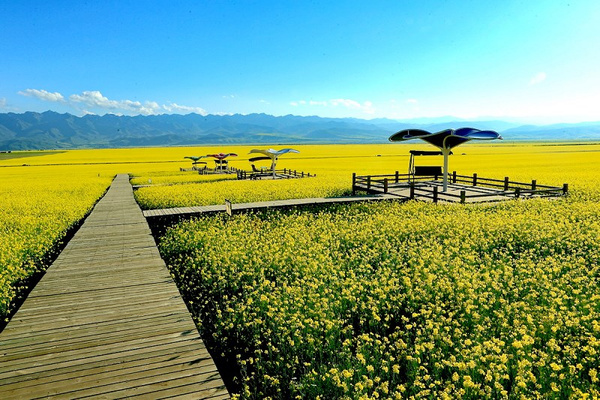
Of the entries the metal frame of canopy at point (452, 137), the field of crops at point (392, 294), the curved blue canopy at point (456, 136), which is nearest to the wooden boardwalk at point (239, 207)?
the field of crops at point (392, 294)

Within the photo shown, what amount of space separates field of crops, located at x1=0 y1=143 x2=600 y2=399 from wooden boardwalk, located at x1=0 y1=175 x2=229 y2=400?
797 mm

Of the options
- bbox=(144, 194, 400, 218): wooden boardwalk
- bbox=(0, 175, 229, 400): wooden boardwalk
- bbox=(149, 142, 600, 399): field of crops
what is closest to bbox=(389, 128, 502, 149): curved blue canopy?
bbox=(144, 194, 400, 218): wooden boardwalk

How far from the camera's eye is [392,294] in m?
8.56

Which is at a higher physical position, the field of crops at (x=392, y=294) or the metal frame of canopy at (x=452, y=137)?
the metal frame of canopy at (x=452, y=137)

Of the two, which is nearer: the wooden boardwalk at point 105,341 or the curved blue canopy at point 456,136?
the wooden boardwalk at point 105,341

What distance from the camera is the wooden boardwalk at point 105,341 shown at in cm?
496

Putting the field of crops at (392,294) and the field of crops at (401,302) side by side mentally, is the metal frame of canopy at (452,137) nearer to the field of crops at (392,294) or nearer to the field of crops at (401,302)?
the field of crops at (392,294)

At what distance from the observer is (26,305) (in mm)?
7574

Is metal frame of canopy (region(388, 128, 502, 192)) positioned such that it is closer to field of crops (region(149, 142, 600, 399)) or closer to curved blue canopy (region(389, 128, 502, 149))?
curved blue canopy (region(389, 128, 502, 149))

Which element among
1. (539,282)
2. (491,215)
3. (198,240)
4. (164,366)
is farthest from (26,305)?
(491,215)

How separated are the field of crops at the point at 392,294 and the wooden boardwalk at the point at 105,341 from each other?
797 millimetres

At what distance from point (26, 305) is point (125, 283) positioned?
189cm

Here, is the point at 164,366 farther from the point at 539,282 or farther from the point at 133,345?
the point at 539,282

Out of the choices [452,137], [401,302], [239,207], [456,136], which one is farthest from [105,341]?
[452,137]
